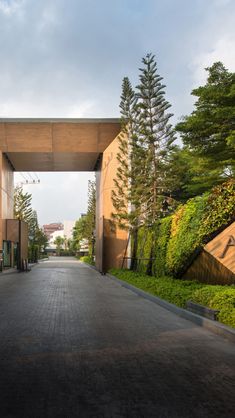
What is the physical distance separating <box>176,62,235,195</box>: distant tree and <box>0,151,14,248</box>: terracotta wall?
14.1 metres

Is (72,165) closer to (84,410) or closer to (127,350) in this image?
(127,350)

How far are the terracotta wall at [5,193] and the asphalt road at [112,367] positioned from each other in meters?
22.8

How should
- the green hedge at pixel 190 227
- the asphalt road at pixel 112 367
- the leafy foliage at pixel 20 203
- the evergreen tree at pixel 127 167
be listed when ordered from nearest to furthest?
1. the asphalt road at pixel 112 367
2. the green hedge at pixel 190 227
3. the evergreen tree at pixel 127 167
4. the leafy foliage at pixel 20 203

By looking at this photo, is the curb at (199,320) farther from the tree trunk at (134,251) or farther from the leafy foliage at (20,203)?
the leafy foliage at (20,203)

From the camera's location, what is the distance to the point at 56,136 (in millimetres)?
32281

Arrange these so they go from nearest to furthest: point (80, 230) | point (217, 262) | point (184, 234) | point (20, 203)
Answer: point (217, 262), point (184, 234), point (20, 203), point (80, 230)

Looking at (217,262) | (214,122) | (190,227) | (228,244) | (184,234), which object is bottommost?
(217,262)

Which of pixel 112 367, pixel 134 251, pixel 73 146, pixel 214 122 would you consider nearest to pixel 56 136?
pixel 73 146

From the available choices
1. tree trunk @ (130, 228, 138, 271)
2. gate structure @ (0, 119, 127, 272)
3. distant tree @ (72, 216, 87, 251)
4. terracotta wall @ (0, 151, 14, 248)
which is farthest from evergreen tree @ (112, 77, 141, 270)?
distant tree @ (72, 216, 87, 251)

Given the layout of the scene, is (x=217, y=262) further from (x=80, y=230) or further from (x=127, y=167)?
(x=80, y=230)

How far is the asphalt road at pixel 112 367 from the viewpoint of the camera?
4.71 metres

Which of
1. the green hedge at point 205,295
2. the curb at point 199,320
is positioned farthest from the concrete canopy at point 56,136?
the curb at point 199,320

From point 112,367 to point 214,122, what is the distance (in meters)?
21.0

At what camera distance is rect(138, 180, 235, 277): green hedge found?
13477 millimetres
